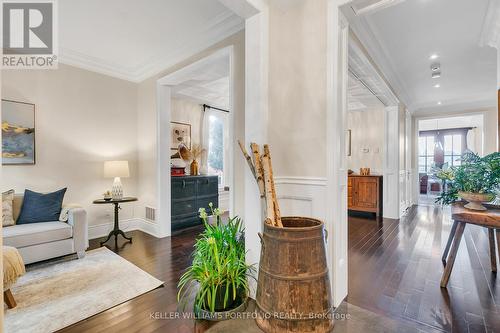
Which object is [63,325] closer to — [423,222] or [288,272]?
[288,272]

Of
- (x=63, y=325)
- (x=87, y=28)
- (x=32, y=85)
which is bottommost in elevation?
(x=63, y=325)

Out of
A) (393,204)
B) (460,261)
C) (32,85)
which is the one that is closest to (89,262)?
(32,85)

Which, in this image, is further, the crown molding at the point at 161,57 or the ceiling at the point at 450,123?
the ceiling at the point at 450,123

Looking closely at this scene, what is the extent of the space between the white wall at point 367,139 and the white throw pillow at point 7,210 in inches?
256

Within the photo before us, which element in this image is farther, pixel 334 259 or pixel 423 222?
pixel 423 222

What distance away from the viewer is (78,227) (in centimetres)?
296

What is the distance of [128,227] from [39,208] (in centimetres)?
141

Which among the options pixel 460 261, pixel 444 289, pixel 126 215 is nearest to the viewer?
pixel 444 289

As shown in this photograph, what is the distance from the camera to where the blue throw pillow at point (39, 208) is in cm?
291

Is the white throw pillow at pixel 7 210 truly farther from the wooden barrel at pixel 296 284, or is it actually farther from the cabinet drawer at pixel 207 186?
the wooden barrel at pixel 296 284

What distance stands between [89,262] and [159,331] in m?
1.70

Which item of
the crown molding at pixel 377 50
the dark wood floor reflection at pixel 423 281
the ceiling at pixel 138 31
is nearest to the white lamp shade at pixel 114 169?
the ceiling at pixel 138 31

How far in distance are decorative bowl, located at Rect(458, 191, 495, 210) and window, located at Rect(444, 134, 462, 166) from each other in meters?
9.24

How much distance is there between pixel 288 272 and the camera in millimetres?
1413
